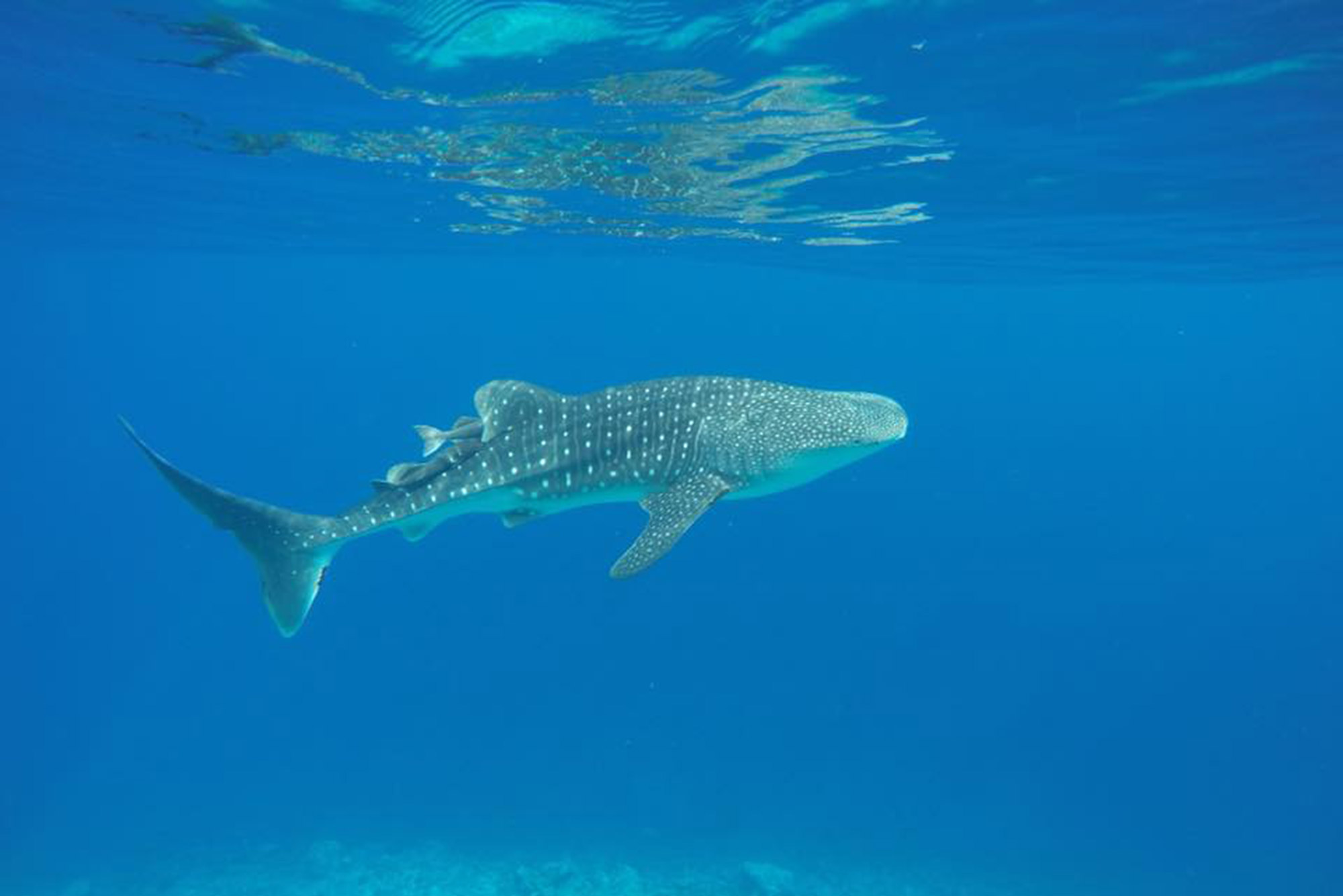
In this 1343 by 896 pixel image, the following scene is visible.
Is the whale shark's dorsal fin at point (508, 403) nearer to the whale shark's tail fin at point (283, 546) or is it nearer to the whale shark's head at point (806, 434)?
the whale shark's tail fin at point (283, 546)

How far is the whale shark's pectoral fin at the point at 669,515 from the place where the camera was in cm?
694

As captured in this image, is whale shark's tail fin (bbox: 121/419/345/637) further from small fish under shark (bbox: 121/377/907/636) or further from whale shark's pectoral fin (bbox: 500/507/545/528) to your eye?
whale shark's pectoral fin (bbox: 500/507/545/528)

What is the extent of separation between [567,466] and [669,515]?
125cm

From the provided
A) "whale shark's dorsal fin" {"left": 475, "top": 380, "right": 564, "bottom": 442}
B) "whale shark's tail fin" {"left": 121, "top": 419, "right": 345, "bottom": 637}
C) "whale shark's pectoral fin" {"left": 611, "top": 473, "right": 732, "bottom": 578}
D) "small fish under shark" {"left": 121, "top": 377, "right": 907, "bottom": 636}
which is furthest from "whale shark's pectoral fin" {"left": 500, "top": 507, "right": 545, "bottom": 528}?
"whale shark's tail fin" {"left": 121, "top": 419, "right": 345, "bottom": 637}

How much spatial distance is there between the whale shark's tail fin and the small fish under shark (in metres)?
0.01

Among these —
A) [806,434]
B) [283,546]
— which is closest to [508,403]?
[283,546]

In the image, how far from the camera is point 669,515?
759 cm

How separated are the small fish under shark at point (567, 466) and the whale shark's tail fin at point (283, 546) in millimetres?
11

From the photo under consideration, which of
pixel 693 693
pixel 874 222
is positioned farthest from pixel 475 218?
pixel 693 693

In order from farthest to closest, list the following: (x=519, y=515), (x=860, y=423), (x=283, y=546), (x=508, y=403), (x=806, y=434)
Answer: (x=519, y=515), (x=508, y=403), (x=283, y=546), (x=806, y=434), (x=860, y=423)

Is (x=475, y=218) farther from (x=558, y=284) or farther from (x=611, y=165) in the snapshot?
(x=558, y=284)

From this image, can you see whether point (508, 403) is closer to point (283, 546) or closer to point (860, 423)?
point (283, 546)

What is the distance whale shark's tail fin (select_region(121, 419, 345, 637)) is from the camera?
8102 millimetres

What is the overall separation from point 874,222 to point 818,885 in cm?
1704
